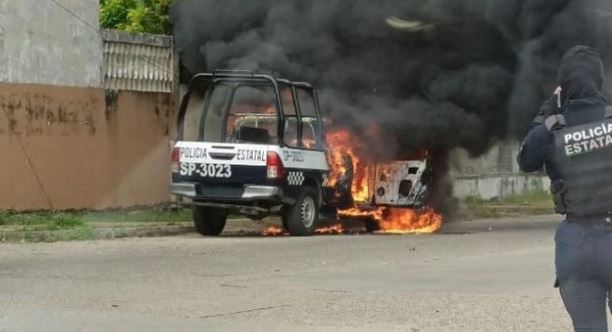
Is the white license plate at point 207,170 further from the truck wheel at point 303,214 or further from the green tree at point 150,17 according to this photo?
the green tree at point 150,17

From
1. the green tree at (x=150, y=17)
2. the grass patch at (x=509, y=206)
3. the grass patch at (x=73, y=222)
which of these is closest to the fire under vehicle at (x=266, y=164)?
the grass patch at (x=73, y=222)

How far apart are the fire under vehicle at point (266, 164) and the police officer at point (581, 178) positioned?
10.1 meters

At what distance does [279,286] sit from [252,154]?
558 cm

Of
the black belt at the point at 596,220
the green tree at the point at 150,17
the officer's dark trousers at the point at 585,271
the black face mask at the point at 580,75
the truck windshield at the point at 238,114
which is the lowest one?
the officer's dark trousers at the point at 585,271

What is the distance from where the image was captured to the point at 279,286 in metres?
9.20

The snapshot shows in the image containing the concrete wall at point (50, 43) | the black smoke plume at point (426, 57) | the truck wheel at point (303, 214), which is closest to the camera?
the truck wheel at point (303, 214)

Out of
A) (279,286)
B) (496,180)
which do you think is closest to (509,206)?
(496,180)

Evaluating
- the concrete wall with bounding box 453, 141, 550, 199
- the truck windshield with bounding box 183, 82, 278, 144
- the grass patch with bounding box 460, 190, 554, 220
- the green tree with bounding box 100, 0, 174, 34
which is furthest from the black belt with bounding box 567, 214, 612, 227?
the concrete wall with bounding box 453, 141, 550, 199

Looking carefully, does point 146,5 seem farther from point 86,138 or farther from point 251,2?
point 86,138

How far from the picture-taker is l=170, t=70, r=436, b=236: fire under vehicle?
577 inches

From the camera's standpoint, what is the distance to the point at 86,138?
17.9 m

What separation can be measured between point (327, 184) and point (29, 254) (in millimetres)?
5403

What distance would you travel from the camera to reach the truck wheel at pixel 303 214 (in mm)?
15180

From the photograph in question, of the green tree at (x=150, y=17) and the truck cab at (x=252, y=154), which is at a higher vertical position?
the green tree at (x=150, y=17)
